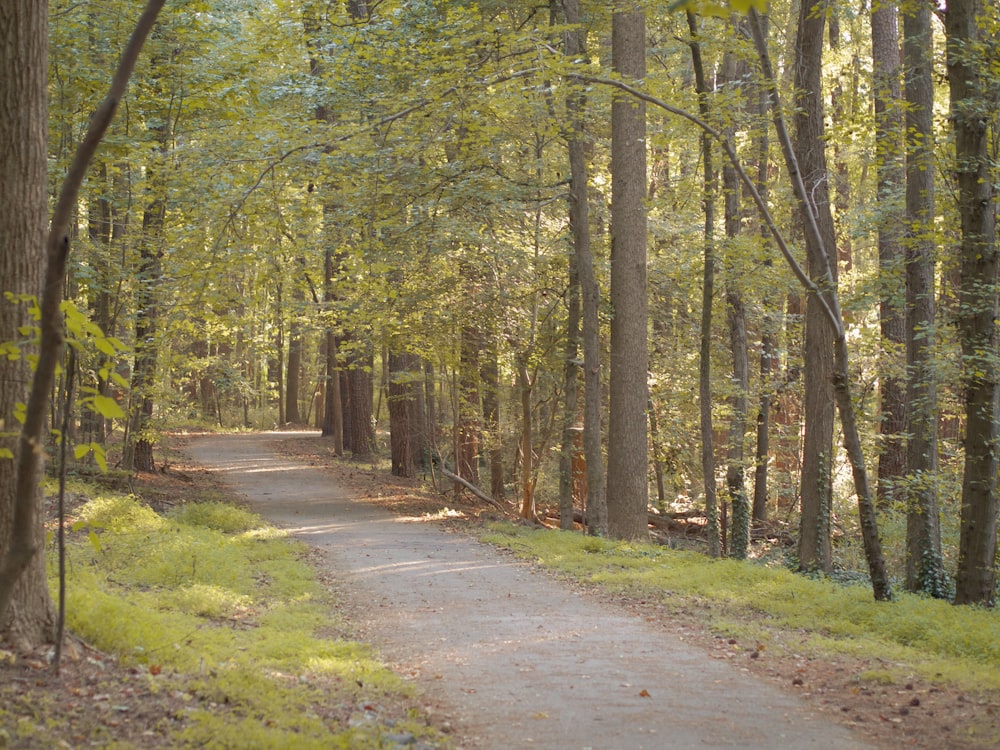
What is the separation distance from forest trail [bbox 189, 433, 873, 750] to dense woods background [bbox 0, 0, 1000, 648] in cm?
321

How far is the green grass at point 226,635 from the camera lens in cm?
489

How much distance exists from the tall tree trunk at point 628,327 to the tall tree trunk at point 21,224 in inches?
392

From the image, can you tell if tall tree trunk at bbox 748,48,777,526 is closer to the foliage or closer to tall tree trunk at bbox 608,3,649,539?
the foliage

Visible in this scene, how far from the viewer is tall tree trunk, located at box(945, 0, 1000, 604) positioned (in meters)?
8.76

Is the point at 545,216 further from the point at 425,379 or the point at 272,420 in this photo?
the point at 272,420

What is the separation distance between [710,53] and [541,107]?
273 centimetres

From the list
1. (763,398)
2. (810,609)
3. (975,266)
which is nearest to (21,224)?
(810,609)

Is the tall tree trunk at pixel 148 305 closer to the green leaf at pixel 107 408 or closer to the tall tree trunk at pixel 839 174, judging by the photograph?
the green leaf at pixel 107 408

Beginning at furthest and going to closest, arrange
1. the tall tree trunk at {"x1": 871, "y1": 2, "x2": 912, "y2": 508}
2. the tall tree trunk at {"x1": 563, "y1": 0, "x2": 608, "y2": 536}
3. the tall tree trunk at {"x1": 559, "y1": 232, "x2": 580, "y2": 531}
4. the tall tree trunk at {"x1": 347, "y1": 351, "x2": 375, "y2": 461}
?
the tall tree trunk at {"x1": 347, "y1": 351, "x2": 375, "y2": 461} → the tall tree trunk at {"x1": 559, "y1": 232, "x2": 580, "y2": 531} → the tall tree trunk at {"x1": 563, "y1": 0, "x2": 608, "y2": 536} → the tall tree trunk at {"x1": 871, "y1": 2, "x2": 912, "y2": 508}

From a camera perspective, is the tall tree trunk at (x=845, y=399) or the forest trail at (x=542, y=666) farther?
the tall tree trunk at (x=845, y=399)

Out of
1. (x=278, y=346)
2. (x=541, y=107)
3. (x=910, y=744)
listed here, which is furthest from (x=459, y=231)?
(x=278, y=346)

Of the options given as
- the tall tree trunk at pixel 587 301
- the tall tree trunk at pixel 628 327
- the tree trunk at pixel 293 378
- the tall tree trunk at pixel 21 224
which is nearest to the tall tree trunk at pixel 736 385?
the tall tree trunk at pixel 628 327

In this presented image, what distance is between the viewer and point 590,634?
25.4 feet

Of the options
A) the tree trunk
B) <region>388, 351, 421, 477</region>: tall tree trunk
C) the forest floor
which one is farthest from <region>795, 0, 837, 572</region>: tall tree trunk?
the tree trunk
